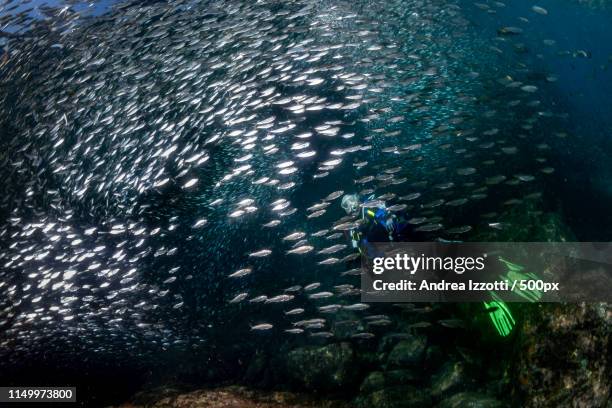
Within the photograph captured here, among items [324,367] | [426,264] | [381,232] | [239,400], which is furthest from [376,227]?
[239,400]

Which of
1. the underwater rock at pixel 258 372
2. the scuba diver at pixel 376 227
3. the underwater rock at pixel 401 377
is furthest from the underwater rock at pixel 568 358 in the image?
the underwater rock at pixel 258 372

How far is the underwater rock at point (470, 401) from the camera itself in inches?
226

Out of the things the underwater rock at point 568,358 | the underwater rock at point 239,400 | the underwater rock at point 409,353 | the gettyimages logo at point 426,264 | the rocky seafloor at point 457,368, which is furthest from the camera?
the underwater rock at point 409,353

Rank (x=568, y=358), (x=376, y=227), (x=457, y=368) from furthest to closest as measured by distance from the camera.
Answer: (x=457, y=368), (x=376, y=227), (x=568, y=358)

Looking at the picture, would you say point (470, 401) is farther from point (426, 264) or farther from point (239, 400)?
point (239, 400)

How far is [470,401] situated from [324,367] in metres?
3.60

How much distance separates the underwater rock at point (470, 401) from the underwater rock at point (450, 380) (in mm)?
508

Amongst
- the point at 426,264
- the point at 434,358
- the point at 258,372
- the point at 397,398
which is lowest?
the point at 258,372

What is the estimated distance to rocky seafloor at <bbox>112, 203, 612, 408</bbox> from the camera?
4.97 m

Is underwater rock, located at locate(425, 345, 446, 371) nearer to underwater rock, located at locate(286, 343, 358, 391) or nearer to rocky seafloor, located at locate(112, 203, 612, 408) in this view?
rocky seafloor, located at locate(112, 203, 612, 408)

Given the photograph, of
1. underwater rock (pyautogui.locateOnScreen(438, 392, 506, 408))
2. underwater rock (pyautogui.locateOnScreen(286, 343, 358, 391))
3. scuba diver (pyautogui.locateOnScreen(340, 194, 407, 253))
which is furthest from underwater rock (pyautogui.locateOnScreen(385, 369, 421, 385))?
scuba diver (pyautogui.locateOnScreen(340, 194, 407, 253))

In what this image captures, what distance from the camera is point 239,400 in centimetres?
791

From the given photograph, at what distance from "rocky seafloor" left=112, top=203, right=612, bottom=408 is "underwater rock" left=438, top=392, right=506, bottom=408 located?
0.06 feet

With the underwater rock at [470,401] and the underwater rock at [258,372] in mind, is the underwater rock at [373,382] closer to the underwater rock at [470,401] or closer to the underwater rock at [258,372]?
the underwater rock at [470,401]
